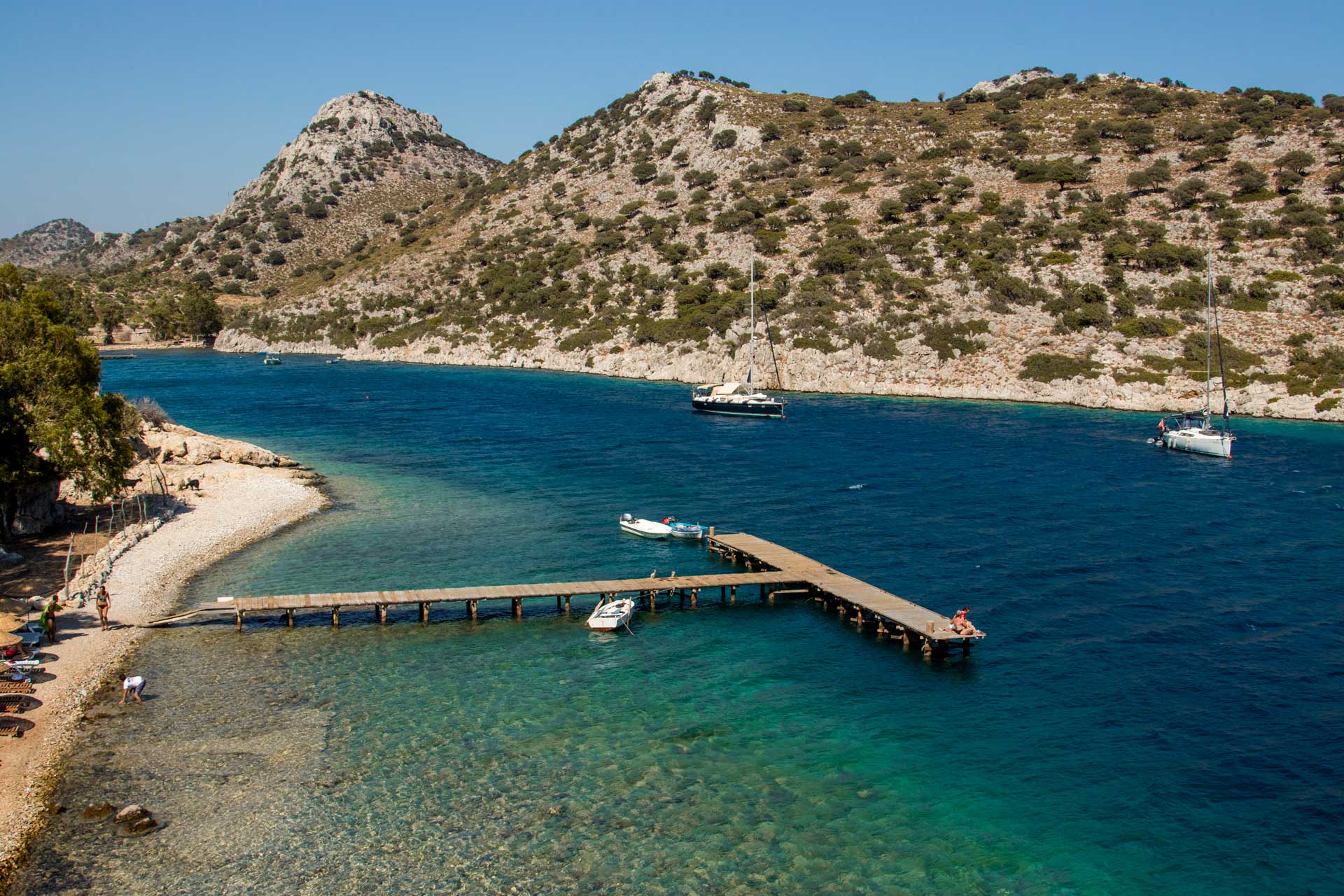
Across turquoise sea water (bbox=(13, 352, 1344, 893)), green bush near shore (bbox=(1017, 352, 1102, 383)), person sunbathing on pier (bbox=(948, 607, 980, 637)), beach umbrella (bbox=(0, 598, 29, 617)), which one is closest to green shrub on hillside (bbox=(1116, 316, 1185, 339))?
green bush near shore (bbox=(1017, 352, 1102, 383))

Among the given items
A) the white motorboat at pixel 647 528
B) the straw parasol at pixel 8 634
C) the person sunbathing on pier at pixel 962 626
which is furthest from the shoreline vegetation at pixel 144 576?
the person sunbathing on pier at pixel 962 626

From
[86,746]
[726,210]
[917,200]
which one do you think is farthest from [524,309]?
[86,746]

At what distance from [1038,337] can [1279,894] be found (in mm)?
92595

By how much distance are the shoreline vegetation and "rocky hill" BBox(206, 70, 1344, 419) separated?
6535cm

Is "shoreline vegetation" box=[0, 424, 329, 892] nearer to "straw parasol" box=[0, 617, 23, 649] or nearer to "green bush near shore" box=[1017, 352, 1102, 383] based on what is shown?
"straw parasol" box=[0, 617, 23, 649]

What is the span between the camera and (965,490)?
198 ft

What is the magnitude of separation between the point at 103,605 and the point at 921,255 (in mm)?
110255

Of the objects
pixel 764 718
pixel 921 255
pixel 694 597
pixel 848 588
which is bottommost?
pixel 764 718

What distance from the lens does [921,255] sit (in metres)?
126

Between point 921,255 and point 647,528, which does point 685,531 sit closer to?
point 647,528

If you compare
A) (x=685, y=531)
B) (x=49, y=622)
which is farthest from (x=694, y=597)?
(x=49, y=622)

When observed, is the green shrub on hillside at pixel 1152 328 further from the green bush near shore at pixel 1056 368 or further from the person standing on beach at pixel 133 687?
the person standing on beach at pixel 133 687

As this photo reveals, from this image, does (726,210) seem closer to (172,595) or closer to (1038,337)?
(1038,337)

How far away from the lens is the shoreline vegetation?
25172mm
